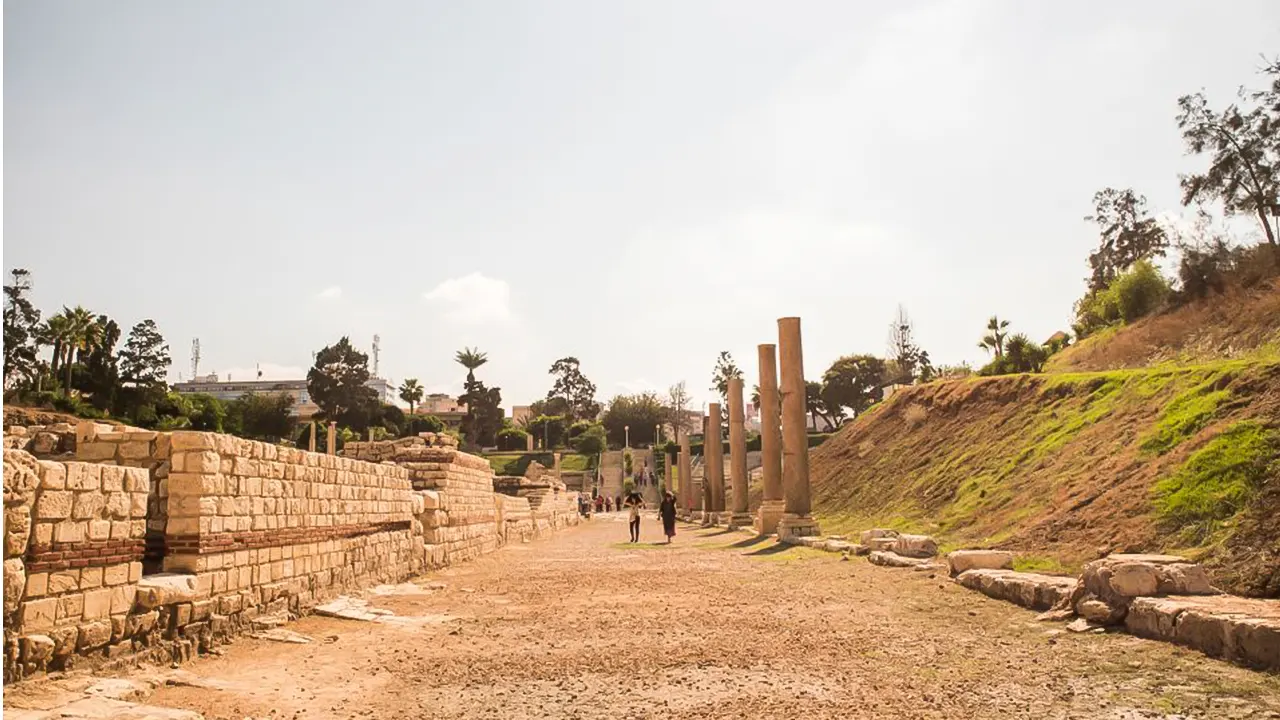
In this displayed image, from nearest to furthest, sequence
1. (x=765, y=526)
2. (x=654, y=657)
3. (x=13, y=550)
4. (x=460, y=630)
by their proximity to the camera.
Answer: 1. (x=13, y=550)
2. (x=654, y=657)
3. (x=460, y=630)
4. (x=765, y=526)

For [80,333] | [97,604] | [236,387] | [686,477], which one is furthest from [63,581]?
[236,387]

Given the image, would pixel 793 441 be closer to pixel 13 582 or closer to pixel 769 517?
pixel 769 517

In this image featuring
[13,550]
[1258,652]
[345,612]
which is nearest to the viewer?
[13,550]

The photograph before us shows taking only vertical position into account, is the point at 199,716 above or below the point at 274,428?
below

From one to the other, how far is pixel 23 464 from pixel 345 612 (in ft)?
16.0

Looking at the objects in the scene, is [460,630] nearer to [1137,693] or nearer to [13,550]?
[13,550]

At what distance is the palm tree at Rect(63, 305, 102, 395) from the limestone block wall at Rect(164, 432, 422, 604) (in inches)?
2098

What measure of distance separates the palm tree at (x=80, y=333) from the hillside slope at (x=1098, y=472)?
50.2m

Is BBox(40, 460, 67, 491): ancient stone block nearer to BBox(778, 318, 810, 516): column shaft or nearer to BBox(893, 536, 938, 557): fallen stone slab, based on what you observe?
BBox(893, 536, 938, 557): fallen stone slab

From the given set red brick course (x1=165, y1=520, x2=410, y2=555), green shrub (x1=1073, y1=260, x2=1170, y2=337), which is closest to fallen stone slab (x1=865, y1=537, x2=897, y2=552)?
red brick course (x1=165, y1=520, x2=410, y2=555)

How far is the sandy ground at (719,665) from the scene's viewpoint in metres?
5.58

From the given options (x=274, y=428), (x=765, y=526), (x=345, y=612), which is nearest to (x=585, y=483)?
(x=274, y=428)

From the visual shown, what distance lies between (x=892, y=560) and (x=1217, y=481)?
4.70 metres

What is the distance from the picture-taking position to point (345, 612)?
33.1 ft
